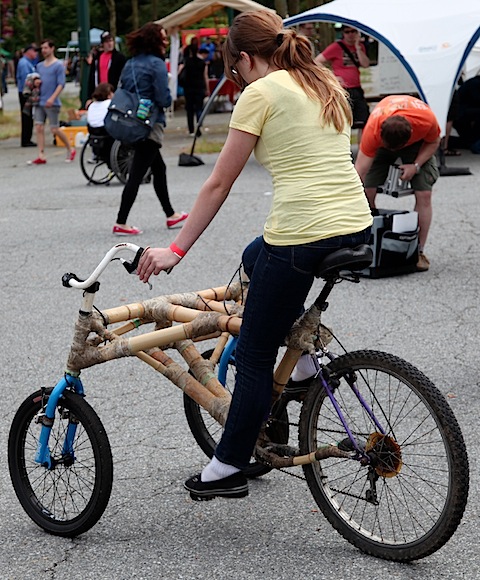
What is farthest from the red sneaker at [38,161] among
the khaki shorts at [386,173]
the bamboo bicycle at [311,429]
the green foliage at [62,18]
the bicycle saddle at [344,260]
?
the green foliage at [62,18]

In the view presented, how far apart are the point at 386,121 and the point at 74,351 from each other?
15.0ft

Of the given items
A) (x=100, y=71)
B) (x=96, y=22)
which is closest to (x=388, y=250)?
(x=100, y=71)

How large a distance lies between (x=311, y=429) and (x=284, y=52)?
1253mm

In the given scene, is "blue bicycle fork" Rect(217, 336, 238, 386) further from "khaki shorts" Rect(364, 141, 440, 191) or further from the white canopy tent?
the white canopy tent

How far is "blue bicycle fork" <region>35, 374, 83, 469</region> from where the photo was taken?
398 cm

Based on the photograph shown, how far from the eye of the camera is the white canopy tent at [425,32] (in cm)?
1418

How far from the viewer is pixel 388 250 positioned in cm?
828

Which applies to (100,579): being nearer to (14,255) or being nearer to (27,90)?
(14,255)

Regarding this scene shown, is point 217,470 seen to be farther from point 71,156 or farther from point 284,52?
point 71,156

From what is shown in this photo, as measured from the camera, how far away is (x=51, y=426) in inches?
158

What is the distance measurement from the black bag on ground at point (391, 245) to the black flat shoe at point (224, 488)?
4468mm

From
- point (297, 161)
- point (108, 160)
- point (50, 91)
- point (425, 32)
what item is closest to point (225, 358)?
point (297, 161)

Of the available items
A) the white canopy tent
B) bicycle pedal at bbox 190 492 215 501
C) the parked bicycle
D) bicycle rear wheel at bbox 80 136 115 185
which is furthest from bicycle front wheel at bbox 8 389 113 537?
the white canopy tent

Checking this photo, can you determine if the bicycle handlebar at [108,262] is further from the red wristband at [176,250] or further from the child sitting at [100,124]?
the child sitting at [100,124]
